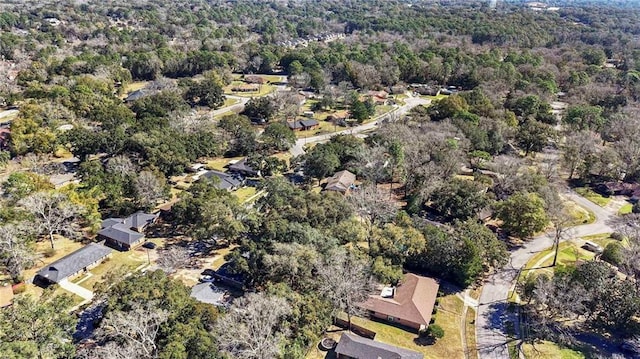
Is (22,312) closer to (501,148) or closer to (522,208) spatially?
(522,208)

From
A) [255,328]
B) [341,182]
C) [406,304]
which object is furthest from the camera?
[341,182]

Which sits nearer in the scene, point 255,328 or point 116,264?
point 255,328

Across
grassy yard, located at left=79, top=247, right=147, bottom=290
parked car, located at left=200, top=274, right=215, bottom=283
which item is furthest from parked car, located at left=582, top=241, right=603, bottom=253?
grassy yard, located at left=79, top=247, right=147, bottom=290

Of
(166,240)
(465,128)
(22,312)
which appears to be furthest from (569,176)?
(22,312)

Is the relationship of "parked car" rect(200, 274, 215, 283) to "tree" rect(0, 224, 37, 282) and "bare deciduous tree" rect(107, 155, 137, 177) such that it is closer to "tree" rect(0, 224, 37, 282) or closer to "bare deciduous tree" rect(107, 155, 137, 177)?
"tree" rect(0, 224, 37, 282)

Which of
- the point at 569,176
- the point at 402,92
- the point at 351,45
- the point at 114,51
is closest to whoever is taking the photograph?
the point at 569,176

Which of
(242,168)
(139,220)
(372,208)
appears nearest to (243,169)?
(242,168)

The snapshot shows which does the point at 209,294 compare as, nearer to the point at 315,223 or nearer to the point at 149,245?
the point at 315,223

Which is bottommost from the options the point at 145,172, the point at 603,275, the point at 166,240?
the point at 166,240
